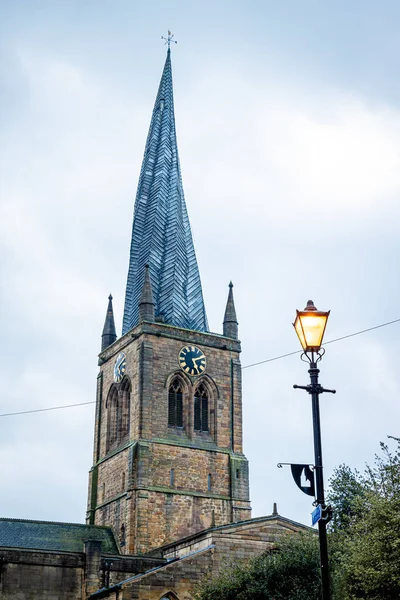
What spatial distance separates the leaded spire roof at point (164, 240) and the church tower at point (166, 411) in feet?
0.34

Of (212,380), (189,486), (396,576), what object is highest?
(212,380)

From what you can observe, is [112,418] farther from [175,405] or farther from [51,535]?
[51,535]

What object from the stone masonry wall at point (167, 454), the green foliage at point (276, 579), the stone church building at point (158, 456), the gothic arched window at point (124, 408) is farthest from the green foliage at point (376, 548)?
the gothic arched window at point (124, 408)

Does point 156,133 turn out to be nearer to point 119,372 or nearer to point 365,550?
point 119,372

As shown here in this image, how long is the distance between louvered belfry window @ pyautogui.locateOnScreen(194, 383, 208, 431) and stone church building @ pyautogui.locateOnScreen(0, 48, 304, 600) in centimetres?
7

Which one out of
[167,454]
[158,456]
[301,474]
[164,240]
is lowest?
[301,474]

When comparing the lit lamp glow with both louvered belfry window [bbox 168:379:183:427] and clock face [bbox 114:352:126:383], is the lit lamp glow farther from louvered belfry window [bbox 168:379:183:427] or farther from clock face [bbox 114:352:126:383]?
clock face [bbox 114:352:126:383]

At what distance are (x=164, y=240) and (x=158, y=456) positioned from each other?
18995 millimetres

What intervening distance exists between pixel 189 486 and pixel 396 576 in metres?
29.8

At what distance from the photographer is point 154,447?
2233 inches

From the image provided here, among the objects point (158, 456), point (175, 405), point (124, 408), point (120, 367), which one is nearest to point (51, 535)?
point (158, 456)

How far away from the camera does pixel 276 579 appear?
37500 millimetres

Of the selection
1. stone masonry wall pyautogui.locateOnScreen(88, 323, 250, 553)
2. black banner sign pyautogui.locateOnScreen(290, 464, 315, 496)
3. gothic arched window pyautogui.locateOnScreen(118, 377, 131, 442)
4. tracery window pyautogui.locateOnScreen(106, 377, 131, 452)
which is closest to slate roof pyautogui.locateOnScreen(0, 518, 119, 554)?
stone masonry wall pyautogui.locateOnScreen(88, 323, 250, 553)

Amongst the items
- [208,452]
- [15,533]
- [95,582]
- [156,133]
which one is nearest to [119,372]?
[208,452]
